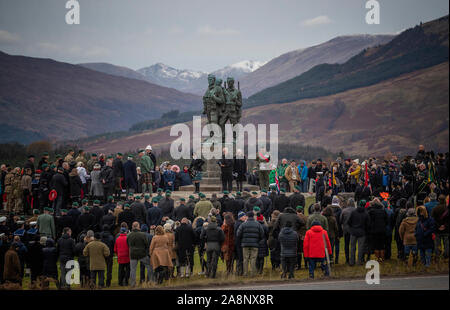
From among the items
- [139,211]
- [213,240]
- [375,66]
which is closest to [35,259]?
[139,211]

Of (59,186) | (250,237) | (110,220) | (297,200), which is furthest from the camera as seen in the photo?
(59,186)

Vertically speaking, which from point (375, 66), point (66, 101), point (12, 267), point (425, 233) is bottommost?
point (12, 267)

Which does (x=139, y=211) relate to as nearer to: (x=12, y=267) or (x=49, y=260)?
(x=49, y=260)

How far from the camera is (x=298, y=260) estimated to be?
54.2 feet

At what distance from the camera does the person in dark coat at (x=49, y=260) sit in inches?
603

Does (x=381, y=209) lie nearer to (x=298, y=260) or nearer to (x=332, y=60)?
(x=298, y=260)

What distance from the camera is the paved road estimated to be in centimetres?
1302

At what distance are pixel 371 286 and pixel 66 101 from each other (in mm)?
156246

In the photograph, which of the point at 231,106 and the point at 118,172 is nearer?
the point at 118,172

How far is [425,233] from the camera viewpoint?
48.8ft

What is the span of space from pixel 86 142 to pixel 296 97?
51135mm

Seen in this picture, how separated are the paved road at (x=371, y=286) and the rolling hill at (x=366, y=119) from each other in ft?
256

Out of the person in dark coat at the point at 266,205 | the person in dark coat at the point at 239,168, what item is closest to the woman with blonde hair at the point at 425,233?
the person in dark coat at the point at 266,205

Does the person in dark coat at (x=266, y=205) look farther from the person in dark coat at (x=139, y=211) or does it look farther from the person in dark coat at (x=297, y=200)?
the person in dark coat at (x=139, y=211)
